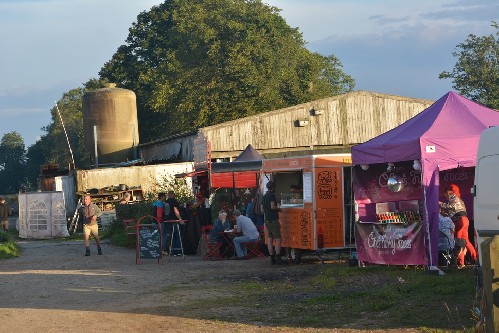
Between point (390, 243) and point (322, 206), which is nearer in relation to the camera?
point (390, 243)

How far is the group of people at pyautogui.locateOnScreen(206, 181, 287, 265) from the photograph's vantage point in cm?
2009

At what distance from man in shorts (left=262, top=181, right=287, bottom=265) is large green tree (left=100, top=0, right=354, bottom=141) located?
36560 millimetres

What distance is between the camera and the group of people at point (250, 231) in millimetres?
20094

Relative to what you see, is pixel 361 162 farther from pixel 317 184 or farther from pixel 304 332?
pixel 304 332

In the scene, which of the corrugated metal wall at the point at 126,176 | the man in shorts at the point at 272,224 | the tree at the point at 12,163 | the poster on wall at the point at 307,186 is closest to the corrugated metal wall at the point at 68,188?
the corrugated metal wall at the point at 126,176

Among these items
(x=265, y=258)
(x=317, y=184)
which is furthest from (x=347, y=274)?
(x=265, y=258)

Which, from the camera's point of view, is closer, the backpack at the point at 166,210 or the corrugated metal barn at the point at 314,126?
the backpack at the point at 166,210

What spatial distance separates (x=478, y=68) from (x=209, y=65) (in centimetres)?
1885

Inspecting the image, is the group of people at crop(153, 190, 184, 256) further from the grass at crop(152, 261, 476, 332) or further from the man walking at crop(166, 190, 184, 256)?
the grass at crop(152, 261, 476, 332)

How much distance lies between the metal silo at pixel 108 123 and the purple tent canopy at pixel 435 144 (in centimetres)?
3925

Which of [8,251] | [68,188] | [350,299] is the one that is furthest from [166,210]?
[68,188]

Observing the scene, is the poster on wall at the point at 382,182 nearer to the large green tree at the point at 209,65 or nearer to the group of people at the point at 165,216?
the group of people at the point at 165,216

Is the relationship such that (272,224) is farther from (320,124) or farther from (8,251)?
(320,124)

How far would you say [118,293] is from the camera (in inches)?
623
